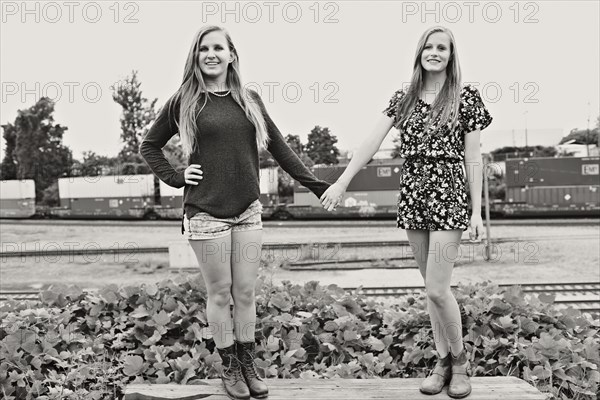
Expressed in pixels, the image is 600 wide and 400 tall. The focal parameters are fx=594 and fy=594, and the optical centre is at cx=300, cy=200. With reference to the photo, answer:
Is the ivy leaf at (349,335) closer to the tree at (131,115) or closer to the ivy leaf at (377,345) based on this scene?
the ivy leaf at (377,345)

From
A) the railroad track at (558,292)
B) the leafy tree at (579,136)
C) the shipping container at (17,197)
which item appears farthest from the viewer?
the leafy tree at (579,136)

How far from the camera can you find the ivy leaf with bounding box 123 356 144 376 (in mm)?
3984

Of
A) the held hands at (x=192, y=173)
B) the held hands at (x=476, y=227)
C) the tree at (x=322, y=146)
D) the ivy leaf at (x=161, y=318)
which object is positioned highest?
the tree at (x=322, y=146)

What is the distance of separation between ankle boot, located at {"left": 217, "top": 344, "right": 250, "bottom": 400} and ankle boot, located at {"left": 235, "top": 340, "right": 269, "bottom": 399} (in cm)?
3

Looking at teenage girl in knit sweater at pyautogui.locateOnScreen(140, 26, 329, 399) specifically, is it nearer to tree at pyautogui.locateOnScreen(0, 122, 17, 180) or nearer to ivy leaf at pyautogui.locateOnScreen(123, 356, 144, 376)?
ivy leaf at pyautogui.locateOnScreen(123, 356, 144, 376)

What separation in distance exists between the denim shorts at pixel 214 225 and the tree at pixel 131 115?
22335 millimetres

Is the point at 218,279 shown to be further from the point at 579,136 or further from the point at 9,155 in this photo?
the point at 579,136

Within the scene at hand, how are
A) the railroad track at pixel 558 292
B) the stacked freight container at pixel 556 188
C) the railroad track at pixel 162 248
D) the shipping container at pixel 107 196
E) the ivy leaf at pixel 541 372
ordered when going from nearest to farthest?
the ivy leaf at pixel 541 372 → the railroad track at pixel 558 292 → the railroad track at pixel 162 248 → the stacked freight container at pixel 556 188 → the shipping container at pixel 107 196

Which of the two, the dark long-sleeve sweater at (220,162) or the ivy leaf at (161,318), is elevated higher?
the dark long-sleeve sweater at (220,162)

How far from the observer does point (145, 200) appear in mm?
25781

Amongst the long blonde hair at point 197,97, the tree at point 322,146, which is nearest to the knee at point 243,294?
the long blonde hair at point 197,97

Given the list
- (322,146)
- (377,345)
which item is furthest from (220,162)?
(322,146)

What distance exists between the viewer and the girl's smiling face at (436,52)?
127 inches

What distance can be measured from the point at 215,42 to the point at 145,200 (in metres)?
23.5
